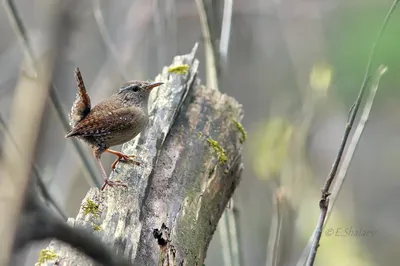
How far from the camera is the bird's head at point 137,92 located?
273 centimetres

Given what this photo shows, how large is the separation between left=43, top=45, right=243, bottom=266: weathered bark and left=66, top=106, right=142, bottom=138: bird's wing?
4.6 inches

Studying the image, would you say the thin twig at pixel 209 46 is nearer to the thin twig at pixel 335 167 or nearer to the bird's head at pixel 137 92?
the bird's head at pixel 137 92

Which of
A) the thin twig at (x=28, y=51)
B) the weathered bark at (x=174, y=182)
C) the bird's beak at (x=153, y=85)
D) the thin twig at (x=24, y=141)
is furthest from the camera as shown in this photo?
the bird's beak at (x=153, y=85)

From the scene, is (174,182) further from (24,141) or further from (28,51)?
(24,141)

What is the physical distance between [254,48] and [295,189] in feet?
7.57

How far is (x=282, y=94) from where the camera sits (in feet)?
17.9

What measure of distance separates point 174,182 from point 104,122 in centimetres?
49

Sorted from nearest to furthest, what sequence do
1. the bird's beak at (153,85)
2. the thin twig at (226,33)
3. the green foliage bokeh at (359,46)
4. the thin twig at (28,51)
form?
the thin twig at (28,51), the bird's beak at (153,85), the green foliage bokeh at (359,46), the thin twig at (226,33)

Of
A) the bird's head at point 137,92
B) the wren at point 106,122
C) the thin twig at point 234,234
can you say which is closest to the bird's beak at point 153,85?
the bird's head at point 137,92

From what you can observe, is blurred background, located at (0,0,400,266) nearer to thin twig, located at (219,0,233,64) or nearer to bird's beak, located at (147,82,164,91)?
thin twig, located at (219,0,233,64)

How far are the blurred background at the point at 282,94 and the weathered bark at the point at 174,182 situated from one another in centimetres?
68

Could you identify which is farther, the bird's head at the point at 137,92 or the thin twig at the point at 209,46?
the thin twig at the point at 209,46

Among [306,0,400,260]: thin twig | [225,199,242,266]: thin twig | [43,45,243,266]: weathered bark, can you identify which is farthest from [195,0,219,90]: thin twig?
[306,0,400,260]: thin twig

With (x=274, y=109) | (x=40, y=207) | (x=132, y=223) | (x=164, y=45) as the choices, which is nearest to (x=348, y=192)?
(x=274, y=109)
